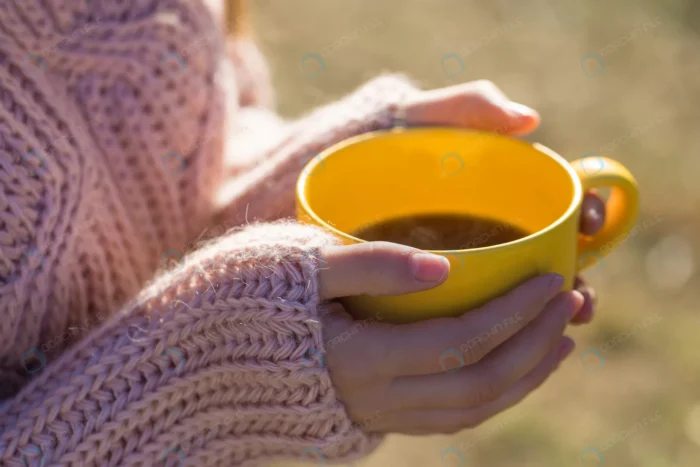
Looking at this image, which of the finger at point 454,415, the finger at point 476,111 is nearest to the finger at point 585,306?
the finger at point 454,415

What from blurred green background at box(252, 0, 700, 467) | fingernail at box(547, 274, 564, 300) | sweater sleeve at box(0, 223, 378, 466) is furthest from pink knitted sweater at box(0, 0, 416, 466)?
blurred green background at box(252, 0, 700, 467)

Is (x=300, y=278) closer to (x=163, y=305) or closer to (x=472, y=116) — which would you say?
(x=163, y=305)

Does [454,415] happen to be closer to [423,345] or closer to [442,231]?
[423,345]

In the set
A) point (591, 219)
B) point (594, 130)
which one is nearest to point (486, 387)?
point (591, 219)

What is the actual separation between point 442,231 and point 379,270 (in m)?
0.24

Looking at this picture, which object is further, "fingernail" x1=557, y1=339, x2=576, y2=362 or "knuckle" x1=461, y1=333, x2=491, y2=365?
"fingernail" x1=557, y1=339, x2=576, y2=362

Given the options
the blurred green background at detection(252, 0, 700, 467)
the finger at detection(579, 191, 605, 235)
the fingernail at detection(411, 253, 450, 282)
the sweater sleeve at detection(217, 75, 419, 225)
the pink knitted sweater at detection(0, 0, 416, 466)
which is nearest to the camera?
the fingernail at detection(411, 253, 450, 282)

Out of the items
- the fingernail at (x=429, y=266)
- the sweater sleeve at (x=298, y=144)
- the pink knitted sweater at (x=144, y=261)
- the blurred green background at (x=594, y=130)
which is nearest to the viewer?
the fingernail at (x=429, y=266)

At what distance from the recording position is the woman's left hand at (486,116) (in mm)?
873

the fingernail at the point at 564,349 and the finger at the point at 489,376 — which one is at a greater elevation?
the finger at the point at 489,376

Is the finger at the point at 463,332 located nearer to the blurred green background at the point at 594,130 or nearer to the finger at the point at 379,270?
the finger at the point at 379,270

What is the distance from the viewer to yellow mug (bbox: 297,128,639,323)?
0.73 m

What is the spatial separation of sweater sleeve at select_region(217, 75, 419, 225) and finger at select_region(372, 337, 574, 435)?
0.37 m

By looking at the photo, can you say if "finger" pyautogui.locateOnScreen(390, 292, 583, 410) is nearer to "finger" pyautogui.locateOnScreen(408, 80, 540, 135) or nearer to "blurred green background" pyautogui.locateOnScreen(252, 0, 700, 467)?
"finger" pyautogui.locateOnScreen(408, 80, 540, 135)
